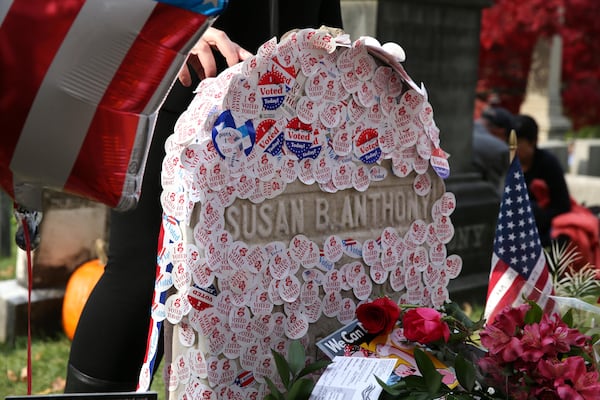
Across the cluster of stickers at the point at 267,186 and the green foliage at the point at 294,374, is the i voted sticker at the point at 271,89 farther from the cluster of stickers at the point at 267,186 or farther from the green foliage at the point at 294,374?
the green foliage at the point at 294,374

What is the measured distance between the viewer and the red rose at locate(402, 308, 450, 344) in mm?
2025

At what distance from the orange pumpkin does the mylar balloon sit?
2.32m

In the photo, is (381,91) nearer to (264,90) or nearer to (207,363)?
(264,90)

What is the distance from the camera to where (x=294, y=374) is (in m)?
1.96

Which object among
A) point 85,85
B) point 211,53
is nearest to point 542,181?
point 211,53

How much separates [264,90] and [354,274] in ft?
1.75

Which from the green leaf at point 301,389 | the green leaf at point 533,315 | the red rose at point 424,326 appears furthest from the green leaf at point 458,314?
the green leaf at point 301,389

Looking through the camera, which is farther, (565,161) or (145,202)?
(565,161)

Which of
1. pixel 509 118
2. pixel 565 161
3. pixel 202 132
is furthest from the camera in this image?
pixel 565 161

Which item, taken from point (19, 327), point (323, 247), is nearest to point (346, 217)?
point (323, 247)

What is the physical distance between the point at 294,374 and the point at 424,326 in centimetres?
32

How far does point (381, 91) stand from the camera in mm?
2203

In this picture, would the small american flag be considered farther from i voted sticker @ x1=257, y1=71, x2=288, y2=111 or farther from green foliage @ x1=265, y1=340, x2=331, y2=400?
i voted sticker @ x1=257, y1=71, x2=288, y2=111

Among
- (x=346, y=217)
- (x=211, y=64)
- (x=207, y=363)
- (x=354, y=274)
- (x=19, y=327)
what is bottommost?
(x=19, y=327)
